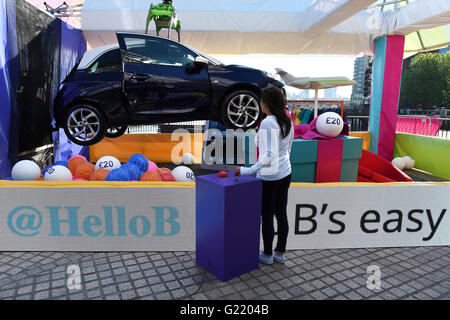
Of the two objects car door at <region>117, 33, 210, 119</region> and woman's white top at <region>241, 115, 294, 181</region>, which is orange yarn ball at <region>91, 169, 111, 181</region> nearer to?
car door at <region>117, 33, 210, 119</region>

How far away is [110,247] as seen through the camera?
3447mm

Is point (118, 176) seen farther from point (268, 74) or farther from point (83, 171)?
point (268, 74)

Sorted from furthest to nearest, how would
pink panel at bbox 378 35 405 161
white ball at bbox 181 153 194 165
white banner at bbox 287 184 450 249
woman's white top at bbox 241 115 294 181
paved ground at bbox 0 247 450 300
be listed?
white ball at bbox 181 153 194 165 < pink panel at bbox 378 35 405 161 < white banner at bbox 287 184 450 249 < woman's white top at bbox 241 115 294 181 < paved ground at bbox 0 247 450 300

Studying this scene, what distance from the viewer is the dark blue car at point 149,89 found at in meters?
4.07

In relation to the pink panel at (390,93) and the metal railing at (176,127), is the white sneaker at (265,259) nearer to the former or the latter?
the metal railing at (176,127)

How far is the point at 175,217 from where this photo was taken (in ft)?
11.2

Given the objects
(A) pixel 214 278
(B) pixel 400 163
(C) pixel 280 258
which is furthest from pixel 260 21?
(A) pixel 214 278

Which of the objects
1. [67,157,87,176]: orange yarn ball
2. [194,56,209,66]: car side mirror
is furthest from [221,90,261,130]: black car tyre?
[67,157,87,176]: orange yarn ball

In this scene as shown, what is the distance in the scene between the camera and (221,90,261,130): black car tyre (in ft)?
14.2

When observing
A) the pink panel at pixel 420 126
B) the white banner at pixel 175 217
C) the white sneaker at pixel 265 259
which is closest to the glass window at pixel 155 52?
the white banner at pixel 175 217

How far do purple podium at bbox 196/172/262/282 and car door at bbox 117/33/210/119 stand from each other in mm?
1571
